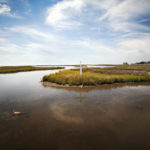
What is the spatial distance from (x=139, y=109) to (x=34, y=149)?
271 inches

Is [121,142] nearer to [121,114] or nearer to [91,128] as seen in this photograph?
[91,128]

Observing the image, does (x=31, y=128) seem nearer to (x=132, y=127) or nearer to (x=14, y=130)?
(x=14, y=130)

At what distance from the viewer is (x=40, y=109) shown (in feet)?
22.5

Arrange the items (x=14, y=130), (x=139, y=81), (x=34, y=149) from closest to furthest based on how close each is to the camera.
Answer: (x=34, y=149) → (x=14, y=130) → (x=139, y=81)

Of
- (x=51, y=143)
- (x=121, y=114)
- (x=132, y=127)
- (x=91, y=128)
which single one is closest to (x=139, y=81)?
(x=121, y=114)

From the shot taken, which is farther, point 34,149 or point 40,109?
point 40,109

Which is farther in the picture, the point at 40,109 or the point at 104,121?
the point at 40,109

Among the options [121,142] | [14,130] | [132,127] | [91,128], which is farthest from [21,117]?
[132,127]

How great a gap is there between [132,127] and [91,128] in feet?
6.76

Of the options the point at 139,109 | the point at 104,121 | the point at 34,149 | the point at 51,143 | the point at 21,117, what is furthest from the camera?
the point at 139,109

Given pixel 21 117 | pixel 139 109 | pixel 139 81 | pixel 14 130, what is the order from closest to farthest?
1. pixel 14 130
2. pixel 21 117
3. pixel 139 109
4. pixel 139 81

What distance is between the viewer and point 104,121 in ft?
17.4

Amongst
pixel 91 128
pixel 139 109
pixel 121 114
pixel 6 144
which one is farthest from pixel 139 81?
pixel 6 144

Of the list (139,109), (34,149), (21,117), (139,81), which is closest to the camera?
(34,149)
